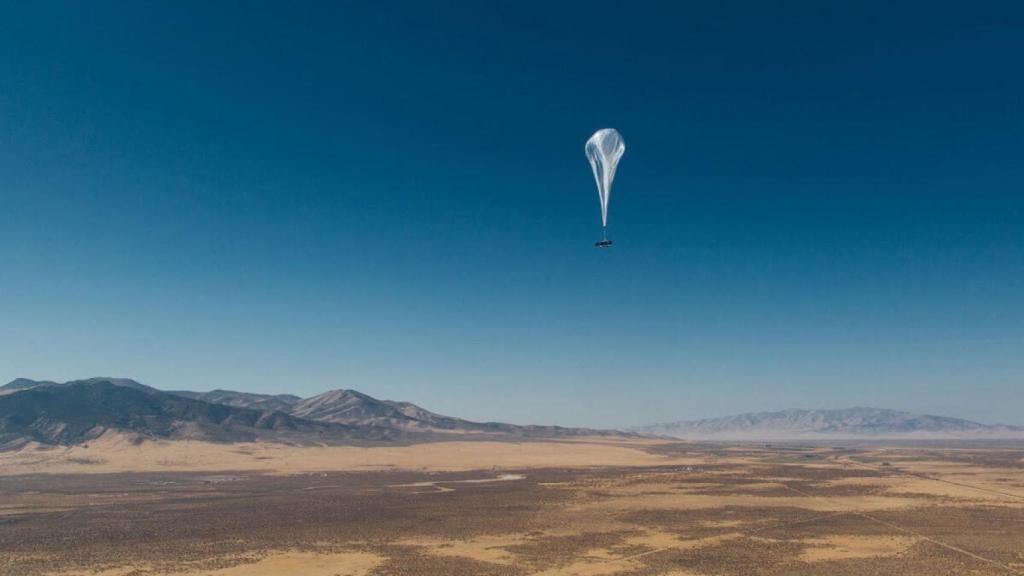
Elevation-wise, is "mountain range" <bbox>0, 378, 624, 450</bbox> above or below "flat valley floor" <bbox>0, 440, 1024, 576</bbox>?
above

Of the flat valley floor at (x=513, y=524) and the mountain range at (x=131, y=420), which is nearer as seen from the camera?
the flat valley floor at (x=513, y=524)

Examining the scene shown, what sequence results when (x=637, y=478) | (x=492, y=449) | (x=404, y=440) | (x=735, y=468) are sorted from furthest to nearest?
(x=404, y=440)
(x=492, y=449)
(x=735, y=468)
(x=637, y=478)

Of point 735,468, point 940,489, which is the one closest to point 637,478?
point 735,468

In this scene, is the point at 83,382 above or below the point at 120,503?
above

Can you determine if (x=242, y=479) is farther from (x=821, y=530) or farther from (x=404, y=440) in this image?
(x=404, y=440)

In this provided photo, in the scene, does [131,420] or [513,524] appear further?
[131,420]

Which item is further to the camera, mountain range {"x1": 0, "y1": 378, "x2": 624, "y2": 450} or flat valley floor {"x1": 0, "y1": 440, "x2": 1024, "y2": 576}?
mountain range {"x1": 0, "y1": 378, "x2": 624, "y2": 450}

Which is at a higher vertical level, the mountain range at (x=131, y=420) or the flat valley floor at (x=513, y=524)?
the mountain range at (x=131, y=420)

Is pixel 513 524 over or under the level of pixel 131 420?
under
